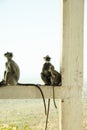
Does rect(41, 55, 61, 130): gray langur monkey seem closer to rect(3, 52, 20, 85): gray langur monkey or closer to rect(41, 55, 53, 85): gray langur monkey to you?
rect(41, 55, 53, 85): gray langur monkey

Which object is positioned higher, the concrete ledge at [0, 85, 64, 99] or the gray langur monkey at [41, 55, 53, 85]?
the gray langur monkey at [41, 55, 53, 85]

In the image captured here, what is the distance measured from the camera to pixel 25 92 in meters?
1.27

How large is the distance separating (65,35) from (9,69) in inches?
14.5

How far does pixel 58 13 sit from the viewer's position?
1.43 m

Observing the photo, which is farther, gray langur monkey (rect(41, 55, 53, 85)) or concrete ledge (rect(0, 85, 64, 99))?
gray langur monkey (rect(41, 55, 53, 85))

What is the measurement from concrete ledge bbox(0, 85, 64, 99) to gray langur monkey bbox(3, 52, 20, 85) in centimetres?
4

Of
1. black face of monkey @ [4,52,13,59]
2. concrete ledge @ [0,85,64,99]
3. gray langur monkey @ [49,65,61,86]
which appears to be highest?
black face of monkey @ [4,52,13,59]

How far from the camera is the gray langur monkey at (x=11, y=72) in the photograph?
1.28 m

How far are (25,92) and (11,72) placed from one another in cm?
14

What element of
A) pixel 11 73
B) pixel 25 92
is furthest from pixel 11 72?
pixel 25 92

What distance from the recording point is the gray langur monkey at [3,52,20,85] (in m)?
1.28

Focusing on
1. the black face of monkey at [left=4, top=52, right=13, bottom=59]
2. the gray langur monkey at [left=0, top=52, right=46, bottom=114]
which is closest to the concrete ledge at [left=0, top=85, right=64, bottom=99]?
the gray langur monkey at [left=0, top=52, right=46, bottom=114]

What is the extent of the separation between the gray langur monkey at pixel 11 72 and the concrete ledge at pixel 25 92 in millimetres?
44

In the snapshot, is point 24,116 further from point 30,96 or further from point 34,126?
point 30,96
